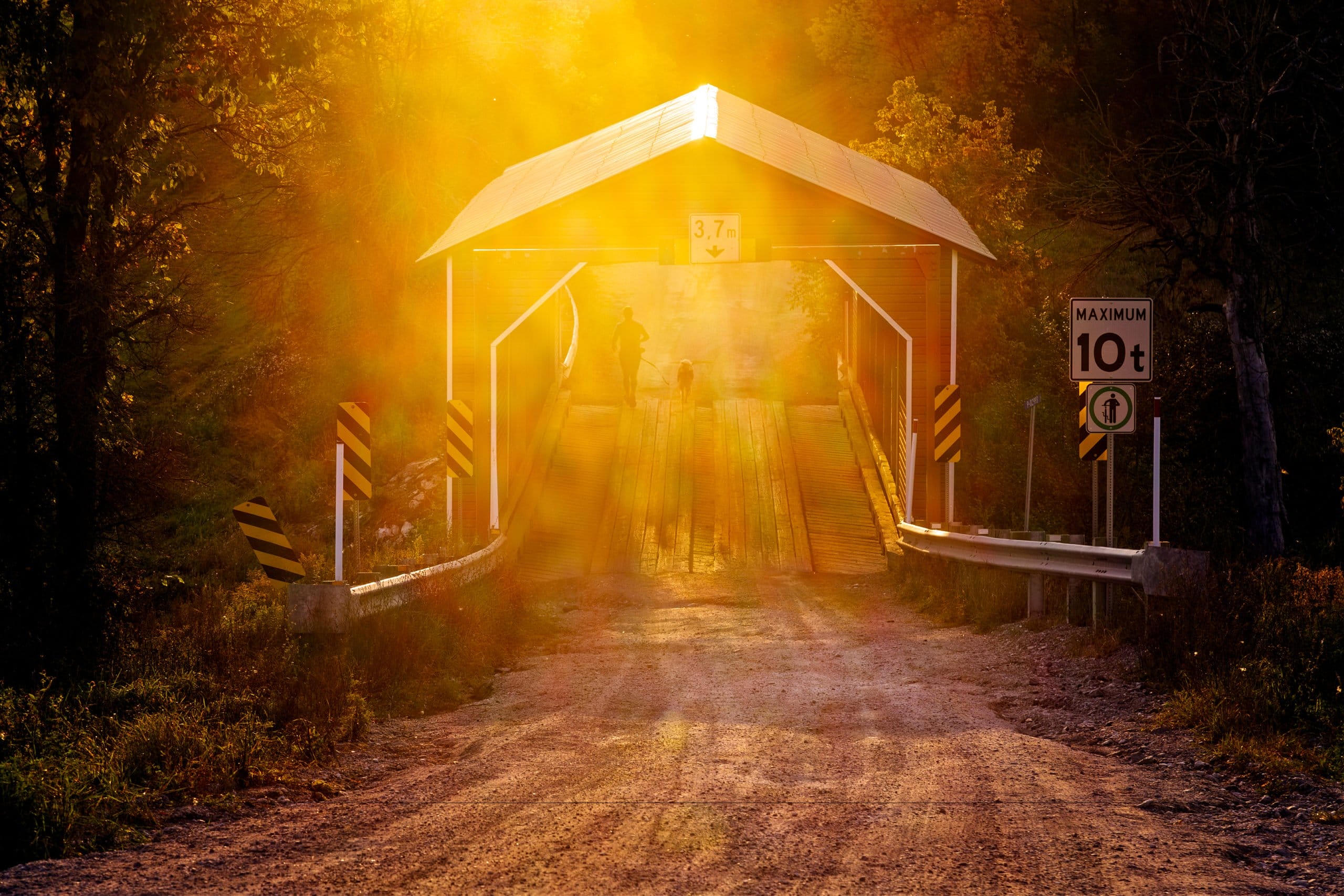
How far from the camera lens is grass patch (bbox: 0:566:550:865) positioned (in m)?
6.36

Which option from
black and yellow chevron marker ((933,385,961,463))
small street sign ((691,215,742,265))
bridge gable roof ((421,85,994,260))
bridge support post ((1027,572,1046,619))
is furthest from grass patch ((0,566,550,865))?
bridge gable roof ((421,85,994,260))

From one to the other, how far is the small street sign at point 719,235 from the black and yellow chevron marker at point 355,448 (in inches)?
349

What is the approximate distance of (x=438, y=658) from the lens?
11.3 metres

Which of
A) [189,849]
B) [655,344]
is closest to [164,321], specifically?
[189,849]

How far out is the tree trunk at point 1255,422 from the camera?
1652 cm

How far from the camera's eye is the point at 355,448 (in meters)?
12.3

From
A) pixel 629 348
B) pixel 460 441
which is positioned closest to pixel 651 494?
pixel 629 348

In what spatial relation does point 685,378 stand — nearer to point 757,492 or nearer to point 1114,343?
point 757,492

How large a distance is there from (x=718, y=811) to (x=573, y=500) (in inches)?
671

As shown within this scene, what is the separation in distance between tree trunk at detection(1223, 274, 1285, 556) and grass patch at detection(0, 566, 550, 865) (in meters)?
9.63

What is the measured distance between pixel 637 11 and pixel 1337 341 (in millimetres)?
59379

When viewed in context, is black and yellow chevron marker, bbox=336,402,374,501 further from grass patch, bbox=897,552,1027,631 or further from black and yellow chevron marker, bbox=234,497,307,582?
grass patch, bbox=897,552,1027,631

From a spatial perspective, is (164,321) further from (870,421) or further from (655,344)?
(655,344)

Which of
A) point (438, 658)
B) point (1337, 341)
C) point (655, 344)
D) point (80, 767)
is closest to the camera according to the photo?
point (80, 767)
